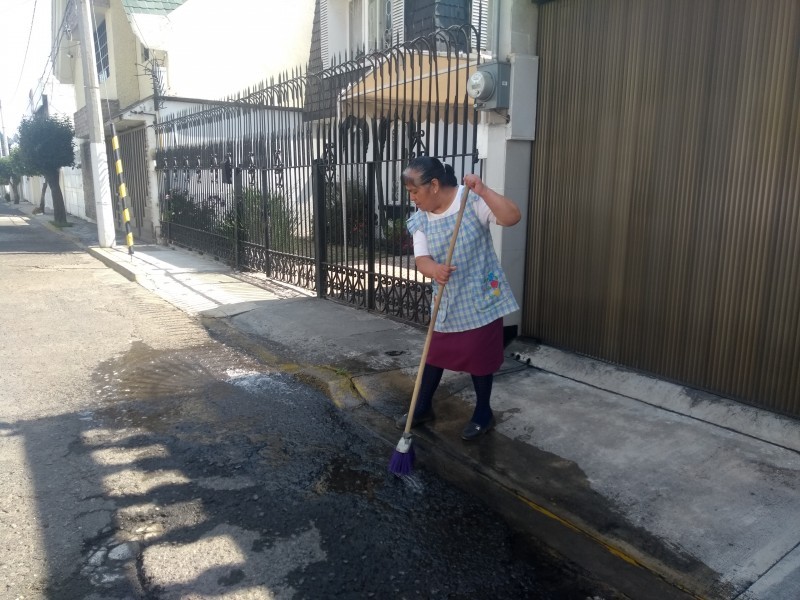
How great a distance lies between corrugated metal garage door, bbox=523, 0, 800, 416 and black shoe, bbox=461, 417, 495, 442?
1.41 metres

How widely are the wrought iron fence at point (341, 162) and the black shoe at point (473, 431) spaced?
2581 millimetres

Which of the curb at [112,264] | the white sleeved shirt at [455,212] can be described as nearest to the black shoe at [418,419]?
A: the white sleeved shirt at [455,212]

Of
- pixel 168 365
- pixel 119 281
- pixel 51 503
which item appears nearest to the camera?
pixel 51 503

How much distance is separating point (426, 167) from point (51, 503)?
9.26 ft

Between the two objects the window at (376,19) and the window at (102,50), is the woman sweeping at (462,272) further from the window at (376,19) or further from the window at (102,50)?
the window at (102,50)

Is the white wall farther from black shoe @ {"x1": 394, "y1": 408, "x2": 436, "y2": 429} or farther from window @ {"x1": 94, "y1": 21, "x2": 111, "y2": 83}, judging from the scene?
black shoe @ {"x1": 394, "y1": 408, "x2": 436, "y2": 429}

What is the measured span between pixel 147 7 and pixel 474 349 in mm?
15795

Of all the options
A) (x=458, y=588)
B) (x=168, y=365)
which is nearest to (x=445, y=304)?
(x=458, y=588)

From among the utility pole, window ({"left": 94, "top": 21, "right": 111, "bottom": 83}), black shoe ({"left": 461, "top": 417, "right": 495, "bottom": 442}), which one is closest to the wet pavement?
black shoe ({"left": 461, "top": 417, "right": 495, "bottom": 442})

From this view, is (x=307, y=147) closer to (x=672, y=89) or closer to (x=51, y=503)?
(x=672, y=89)

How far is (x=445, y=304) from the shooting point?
13.1 ft

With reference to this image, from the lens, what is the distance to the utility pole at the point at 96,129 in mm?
13516

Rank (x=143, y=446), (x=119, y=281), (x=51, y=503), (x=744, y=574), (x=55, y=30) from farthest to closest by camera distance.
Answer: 1. (x=55, y=30)
2. (x=119, y=281)
3. (x=143, y=446)
4. (x=51, y=503)
5. (x=744, y=574)

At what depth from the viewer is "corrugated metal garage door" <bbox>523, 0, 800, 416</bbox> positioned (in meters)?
3.85
